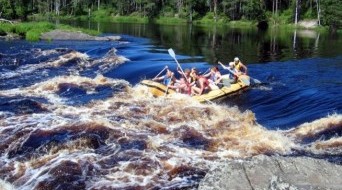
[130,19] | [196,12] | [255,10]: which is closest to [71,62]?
[255,10]

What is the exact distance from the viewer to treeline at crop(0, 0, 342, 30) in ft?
232

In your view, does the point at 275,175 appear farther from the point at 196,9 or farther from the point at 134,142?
the point at 196,9

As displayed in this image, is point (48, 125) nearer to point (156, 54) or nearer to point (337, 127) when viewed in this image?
point (337, 127)

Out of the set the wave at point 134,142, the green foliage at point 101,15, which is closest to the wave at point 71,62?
the wave at point 134,142

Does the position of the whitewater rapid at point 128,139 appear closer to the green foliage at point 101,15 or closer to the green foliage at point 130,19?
the green foliage at point 130,19

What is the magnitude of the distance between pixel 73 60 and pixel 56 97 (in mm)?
11492

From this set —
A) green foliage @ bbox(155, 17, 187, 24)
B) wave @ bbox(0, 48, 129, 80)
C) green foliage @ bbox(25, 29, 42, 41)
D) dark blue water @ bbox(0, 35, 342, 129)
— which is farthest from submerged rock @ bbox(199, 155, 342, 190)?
green foliage @ bbox(155, 17, 187, 24)

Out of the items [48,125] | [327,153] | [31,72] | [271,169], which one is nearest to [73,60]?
[31,72]

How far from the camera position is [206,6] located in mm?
98812

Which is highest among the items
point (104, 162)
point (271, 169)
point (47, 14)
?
point (47, 14)

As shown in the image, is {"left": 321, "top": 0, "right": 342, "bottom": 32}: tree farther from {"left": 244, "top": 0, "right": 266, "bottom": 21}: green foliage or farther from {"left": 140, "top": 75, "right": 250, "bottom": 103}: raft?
{"left": 140, "top": 75, "right": 250, "bottom": 103}: raft

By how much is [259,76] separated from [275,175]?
1995 centimetres

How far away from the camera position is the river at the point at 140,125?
39.3 feet

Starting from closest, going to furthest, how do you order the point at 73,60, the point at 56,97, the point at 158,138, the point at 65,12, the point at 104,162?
the point at 104,162
the point at 158,138
the point at 56,97
the point at 73,60
the point at 65,12
